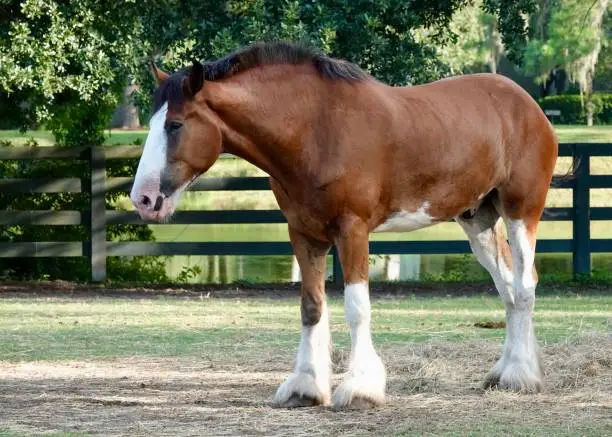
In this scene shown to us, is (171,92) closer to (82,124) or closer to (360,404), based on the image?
(360,404)

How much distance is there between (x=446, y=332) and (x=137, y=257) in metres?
6.45

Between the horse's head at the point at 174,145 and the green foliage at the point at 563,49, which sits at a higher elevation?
the green foliage at the point at 563,49

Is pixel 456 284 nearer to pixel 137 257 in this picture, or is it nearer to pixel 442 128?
pixel 137 257

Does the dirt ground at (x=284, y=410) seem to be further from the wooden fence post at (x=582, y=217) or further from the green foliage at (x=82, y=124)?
the green foliage at (x=82, y=124)

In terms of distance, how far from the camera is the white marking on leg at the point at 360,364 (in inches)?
263

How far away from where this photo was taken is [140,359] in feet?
28.8

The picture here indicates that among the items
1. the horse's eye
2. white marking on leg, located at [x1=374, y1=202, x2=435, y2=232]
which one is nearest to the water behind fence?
white marking on leg, located at [x1=374, y1=202, x2=435, y2=232]

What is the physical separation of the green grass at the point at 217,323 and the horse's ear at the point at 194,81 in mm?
2892

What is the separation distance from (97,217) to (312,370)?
26.5 ft

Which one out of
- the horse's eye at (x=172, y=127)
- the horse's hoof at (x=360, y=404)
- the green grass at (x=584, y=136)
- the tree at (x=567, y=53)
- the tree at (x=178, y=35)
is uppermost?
the tree at (x=567, y=53)

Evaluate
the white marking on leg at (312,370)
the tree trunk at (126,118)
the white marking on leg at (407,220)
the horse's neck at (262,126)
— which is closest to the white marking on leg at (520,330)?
the white marking on leg at (407,220)

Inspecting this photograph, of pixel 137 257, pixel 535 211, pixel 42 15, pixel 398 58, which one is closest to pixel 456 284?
pixel 398 58

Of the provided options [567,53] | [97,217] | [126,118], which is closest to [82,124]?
[97,217]

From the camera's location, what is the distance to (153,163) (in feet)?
21.2
